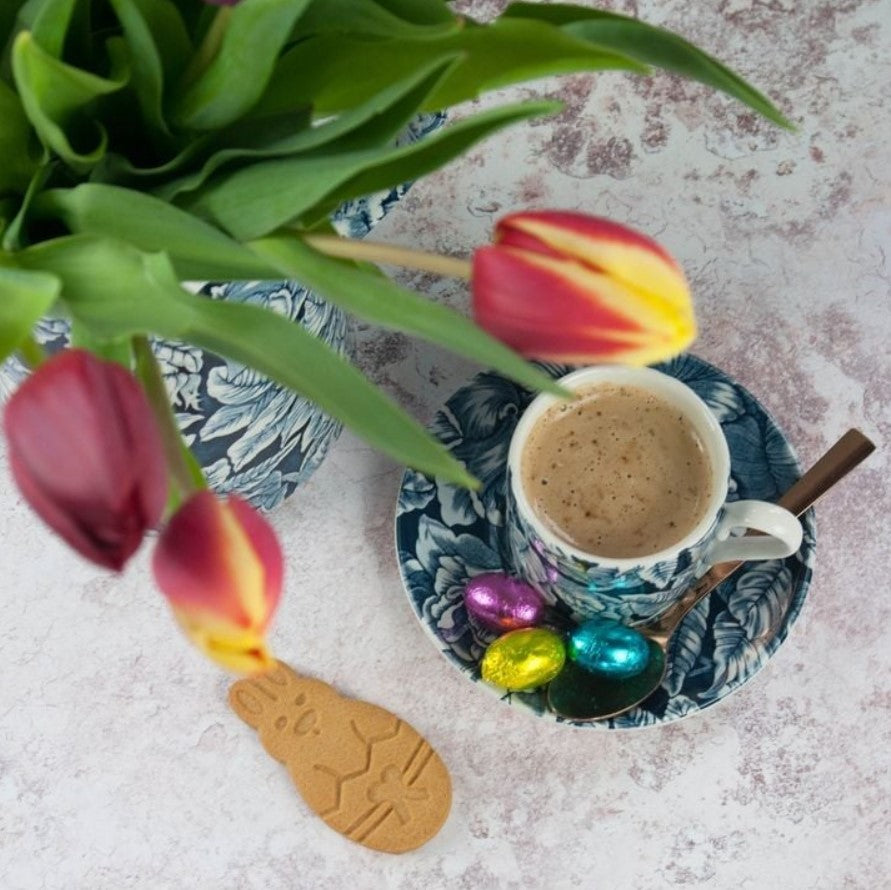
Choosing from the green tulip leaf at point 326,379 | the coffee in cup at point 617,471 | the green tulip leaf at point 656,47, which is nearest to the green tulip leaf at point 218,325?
the green tulip leaf at point 326,379

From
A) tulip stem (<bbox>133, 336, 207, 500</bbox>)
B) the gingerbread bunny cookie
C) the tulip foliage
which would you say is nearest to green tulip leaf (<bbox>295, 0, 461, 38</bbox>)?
the tulip foliage

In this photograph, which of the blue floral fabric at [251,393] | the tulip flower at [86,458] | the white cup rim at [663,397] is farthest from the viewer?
the white cup rim at [663,397]

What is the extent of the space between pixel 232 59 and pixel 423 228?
328 millimetres

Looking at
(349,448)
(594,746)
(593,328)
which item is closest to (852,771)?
(594,746)

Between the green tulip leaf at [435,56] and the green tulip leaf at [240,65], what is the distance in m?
0.03

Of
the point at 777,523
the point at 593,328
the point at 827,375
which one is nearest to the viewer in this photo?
the point at 593,328

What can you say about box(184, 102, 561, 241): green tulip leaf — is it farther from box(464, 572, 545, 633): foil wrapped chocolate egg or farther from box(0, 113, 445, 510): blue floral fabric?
box(464, 572, 545, 633): foil wrapped chocolate egg

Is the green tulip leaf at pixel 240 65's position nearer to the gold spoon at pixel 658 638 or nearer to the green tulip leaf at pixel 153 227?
the green tulip leaf at pixel 153 227

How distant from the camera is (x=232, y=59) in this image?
0.34 m

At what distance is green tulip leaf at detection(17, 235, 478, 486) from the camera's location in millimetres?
312

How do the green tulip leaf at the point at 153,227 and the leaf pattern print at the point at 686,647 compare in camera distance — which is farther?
the leaf pattern print at the point at 686,647

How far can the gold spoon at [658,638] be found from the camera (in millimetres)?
569

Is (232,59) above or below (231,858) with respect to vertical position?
above

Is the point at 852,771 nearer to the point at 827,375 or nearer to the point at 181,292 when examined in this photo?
the point at 827,375
